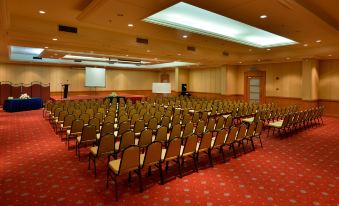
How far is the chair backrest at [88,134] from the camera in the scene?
531 centimetres

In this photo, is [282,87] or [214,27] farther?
[282,87]

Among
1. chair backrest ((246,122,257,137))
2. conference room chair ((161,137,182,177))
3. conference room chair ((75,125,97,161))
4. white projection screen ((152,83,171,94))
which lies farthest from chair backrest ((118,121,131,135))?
white projection screen ((152,83,171,94))

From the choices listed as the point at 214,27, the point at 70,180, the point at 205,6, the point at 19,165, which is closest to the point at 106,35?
the point at 214,27

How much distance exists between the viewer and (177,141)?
4.33 meters

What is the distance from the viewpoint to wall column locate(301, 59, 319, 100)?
1296 cm

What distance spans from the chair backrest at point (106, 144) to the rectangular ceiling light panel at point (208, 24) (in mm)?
3842

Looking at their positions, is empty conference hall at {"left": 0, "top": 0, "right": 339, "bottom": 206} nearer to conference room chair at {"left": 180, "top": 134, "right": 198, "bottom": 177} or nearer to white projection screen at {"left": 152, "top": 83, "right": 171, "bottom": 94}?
conference room chair at {"left": 180, "top": 134, "right": 198, "bottom": 177}

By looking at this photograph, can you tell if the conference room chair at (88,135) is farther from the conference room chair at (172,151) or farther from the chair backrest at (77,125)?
the conference room chair at (172,151)

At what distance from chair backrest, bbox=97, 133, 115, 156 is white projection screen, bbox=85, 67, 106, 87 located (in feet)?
53.3

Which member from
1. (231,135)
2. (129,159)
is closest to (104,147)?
(129,159)

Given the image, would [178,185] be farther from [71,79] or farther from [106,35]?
[71,79]

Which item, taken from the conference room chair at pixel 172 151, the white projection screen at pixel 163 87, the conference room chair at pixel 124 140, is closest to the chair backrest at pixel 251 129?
the conference room chair at pixel 172 151

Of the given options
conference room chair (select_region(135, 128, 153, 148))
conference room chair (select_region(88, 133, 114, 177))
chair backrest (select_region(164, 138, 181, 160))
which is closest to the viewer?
chair backrest (select_region(164, 138, 181, 160))

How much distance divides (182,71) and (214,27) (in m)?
13.7
